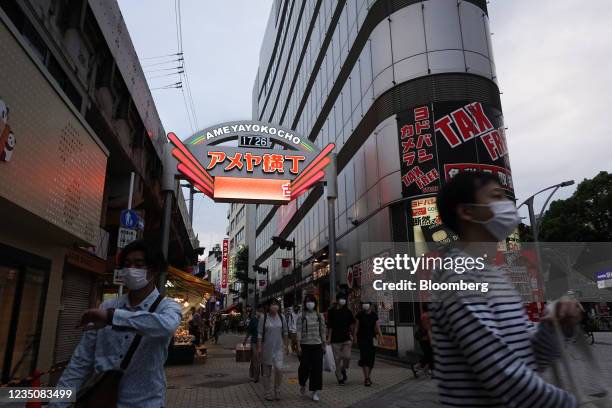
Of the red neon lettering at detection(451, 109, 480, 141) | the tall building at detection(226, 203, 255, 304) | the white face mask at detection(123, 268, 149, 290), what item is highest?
the tall building at detection(226, 203, 255, 304)

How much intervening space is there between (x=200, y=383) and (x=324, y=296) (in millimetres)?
15431

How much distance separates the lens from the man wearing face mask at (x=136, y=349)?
7.55 ft

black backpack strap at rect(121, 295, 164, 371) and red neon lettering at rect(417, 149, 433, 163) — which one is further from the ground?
red neon lettering at rect(417, 149, 433, 163)

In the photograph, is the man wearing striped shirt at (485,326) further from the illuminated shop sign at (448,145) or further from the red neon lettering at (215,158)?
the red neon lettering at (215,158)

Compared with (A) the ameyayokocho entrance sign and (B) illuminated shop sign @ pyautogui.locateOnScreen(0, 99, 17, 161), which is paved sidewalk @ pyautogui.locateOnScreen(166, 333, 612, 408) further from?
(A) the ameyayokocho entrance sign

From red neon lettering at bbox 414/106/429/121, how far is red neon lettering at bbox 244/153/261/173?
243 inches

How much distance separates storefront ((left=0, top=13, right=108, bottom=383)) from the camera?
6461mm

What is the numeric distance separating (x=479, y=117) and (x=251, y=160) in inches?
341

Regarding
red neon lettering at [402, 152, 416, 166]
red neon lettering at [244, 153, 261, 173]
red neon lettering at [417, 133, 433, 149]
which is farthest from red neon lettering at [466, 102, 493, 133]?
red neon lettering at [244, 153, 261, 173]

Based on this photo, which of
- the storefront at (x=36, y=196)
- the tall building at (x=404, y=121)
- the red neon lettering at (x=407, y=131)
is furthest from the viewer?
the red neon lettering at (x=407, y=131)

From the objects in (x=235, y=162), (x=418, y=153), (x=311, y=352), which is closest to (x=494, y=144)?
(x=418, y=153)

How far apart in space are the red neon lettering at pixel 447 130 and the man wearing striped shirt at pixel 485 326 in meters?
15.2

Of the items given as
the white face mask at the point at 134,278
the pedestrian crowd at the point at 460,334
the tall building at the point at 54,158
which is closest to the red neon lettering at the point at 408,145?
the tall building at the point at 54,158

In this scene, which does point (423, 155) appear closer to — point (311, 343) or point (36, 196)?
point (311, 343)
